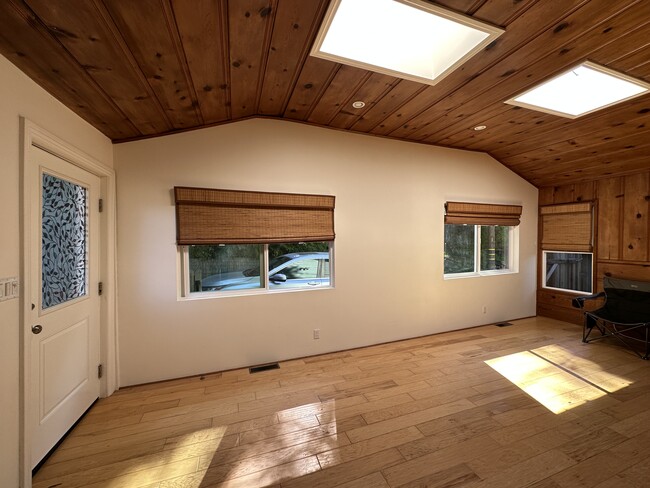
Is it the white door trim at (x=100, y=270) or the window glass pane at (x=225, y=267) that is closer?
the white door trim at (x=100, y=270)

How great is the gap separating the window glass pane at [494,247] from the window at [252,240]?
2.67m

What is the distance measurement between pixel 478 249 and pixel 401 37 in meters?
3.34

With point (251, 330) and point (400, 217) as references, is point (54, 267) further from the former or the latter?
point (400, 217)

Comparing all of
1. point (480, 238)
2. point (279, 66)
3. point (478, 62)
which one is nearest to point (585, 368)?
point (480, 238)

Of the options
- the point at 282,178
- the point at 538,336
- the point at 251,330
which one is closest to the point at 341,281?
the point at 251,330

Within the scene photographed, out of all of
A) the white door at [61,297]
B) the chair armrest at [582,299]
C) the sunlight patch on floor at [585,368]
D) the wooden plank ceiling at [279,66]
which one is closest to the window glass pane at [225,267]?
the white door at [61,297]

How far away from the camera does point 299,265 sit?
3168 mm

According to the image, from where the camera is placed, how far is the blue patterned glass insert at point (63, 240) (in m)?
1.79

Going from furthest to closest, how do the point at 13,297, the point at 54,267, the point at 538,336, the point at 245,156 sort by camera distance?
the point at 538,336
the point at 245,156
the point at 54,267
the point at 13,297

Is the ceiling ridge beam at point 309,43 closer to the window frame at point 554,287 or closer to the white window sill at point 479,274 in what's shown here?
the white window sill at point 479,274

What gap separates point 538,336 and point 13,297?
17.0 feet

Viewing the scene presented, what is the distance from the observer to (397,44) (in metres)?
1.89

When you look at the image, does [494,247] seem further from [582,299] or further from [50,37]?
[50,37]

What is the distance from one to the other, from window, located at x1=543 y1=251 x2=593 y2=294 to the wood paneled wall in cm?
17
